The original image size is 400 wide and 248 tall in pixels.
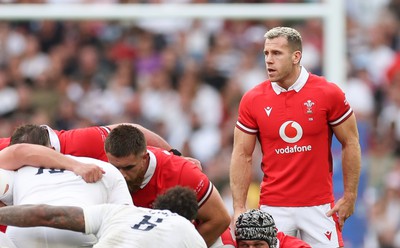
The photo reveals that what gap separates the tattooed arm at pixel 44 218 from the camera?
706 centimetres

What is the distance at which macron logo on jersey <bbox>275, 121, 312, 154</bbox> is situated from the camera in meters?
8.04

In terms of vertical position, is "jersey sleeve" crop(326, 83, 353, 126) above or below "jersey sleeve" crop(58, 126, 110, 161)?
above

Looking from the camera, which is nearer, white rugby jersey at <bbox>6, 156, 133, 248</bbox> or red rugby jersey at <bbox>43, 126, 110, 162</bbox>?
white rugby jersey at <bbox>6, 156, 133, 248</bbox>

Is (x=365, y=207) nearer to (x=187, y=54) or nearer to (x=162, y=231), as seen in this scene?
(x=187, y=54)

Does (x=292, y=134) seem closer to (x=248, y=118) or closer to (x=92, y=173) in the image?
(x=248, y=118)

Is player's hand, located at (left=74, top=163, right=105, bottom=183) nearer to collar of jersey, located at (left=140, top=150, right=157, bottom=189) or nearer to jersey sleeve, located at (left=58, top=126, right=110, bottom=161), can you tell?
collar of jersey, located at (left=140, top=150, right=157, bottom=189)

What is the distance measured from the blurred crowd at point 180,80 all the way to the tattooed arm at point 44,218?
618 centimetres

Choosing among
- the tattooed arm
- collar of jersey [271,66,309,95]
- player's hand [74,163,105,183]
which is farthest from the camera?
collar of jersey [271,66,309,95]

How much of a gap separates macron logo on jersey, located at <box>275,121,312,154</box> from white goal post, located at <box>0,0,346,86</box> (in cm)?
369

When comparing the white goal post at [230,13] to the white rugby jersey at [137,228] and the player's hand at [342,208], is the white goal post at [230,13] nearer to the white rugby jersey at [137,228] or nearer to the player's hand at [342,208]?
the player's hand at [342,208]

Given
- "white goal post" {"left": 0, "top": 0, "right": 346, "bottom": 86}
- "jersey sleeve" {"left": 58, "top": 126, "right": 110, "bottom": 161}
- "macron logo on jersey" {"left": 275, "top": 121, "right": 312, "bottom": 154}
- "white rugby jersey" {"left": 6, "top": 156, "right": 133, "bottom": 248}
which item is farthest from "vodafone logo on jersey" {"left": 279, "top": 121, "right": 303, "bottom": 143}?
"white goal post" {"left": 0, "top": 0, "right": 346, "bottom": 86}

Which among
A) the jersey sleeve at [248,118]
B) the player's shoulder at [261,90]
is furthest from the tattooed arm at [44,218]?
the player's shoulder at [261,90]

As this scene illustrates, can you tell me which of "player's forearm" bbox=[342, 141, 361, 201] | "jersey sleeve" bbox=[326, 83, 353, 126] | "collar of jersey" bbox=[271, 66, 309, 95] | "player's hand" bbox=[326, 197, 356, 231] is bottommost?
"player's hand" bbox=[326, 197, 356, 231]

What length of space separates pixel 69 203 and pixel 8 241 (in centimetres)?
45
